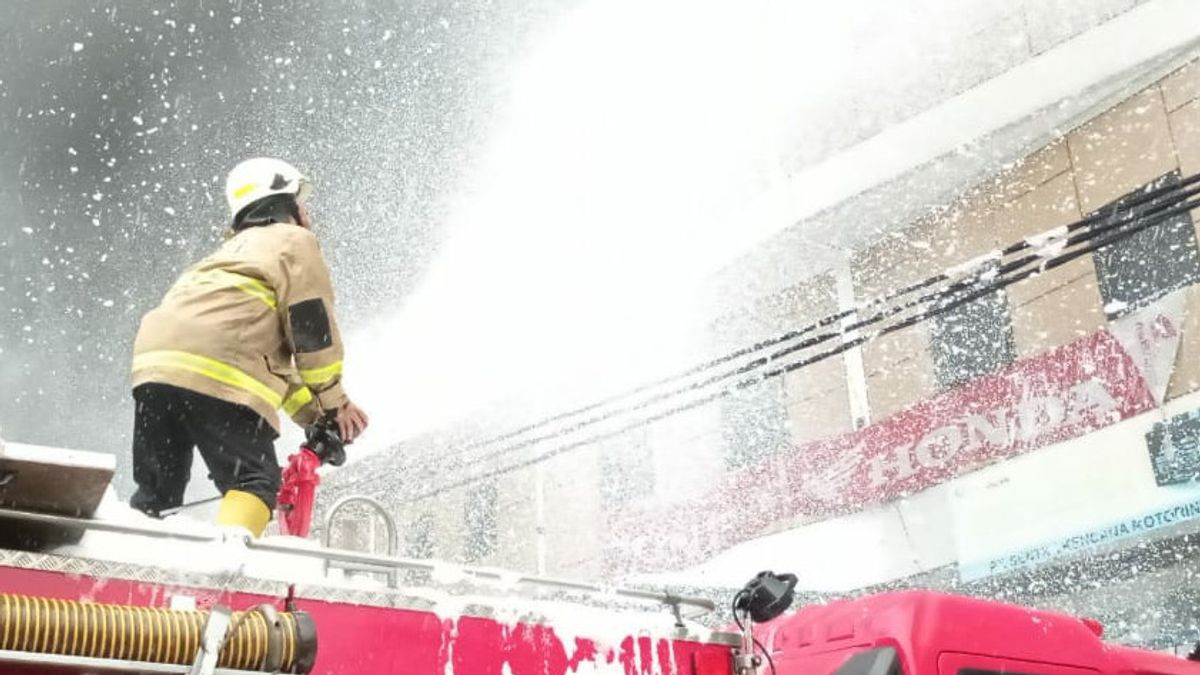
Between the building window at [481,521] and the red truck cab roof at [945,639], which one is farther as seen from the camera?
the building window at [481,521]

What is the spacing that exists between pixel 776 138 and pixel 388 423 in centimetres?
962

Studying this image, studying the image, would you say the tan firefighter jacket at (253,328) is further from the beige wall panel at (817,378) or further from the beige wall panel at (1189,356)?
the beige wall panel at (817,378)

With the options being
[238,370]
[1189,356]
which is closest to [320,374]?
[238,370]

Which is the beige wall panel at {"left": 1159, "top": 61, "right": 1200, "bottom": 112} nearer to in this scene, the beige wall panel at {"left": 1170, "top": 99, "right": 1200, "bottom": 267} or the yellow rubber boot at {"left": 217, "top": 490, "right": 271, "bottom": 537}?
the beige wall panel at {"left": 1170, "top": 99, "right": 1200, "bottom": 267}

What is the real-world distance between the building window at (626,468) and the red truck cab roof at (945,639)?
1189cm

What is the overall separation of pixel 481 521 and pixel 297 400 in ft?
49.5

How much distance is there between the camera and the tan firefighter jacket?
10.8ft

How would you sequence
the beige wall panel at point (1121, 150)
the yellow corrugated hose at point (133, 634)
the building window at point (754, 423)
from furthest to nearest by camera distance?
the building window at point (754, 423) → the beige wall panel at point (1121, 150) → the yellow corrugated hose at point (133, 634)

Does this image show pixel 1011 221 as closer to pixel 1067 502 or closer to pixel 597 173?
pixel 1067 502

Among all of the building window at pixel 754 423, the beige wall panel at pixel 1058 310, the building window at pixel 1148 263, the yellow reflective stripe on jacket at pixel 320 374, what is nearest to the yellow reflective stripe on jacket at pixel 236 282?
the yellow reflective stripe on jacket at pixel 320 374

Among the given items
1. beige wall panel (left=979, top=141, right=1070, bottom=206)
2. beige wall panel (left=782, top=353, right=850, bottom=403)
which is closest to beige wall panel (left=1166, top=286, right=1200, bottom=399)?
beige wall panel (left=979, top=141, right=1070, bottom=206)

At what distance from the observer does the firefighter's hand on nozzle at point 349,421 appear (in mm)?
3654

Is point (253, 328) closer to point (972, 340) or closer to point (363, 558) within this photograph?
point (363, 558)

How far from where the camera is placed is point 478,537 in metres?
18.4
